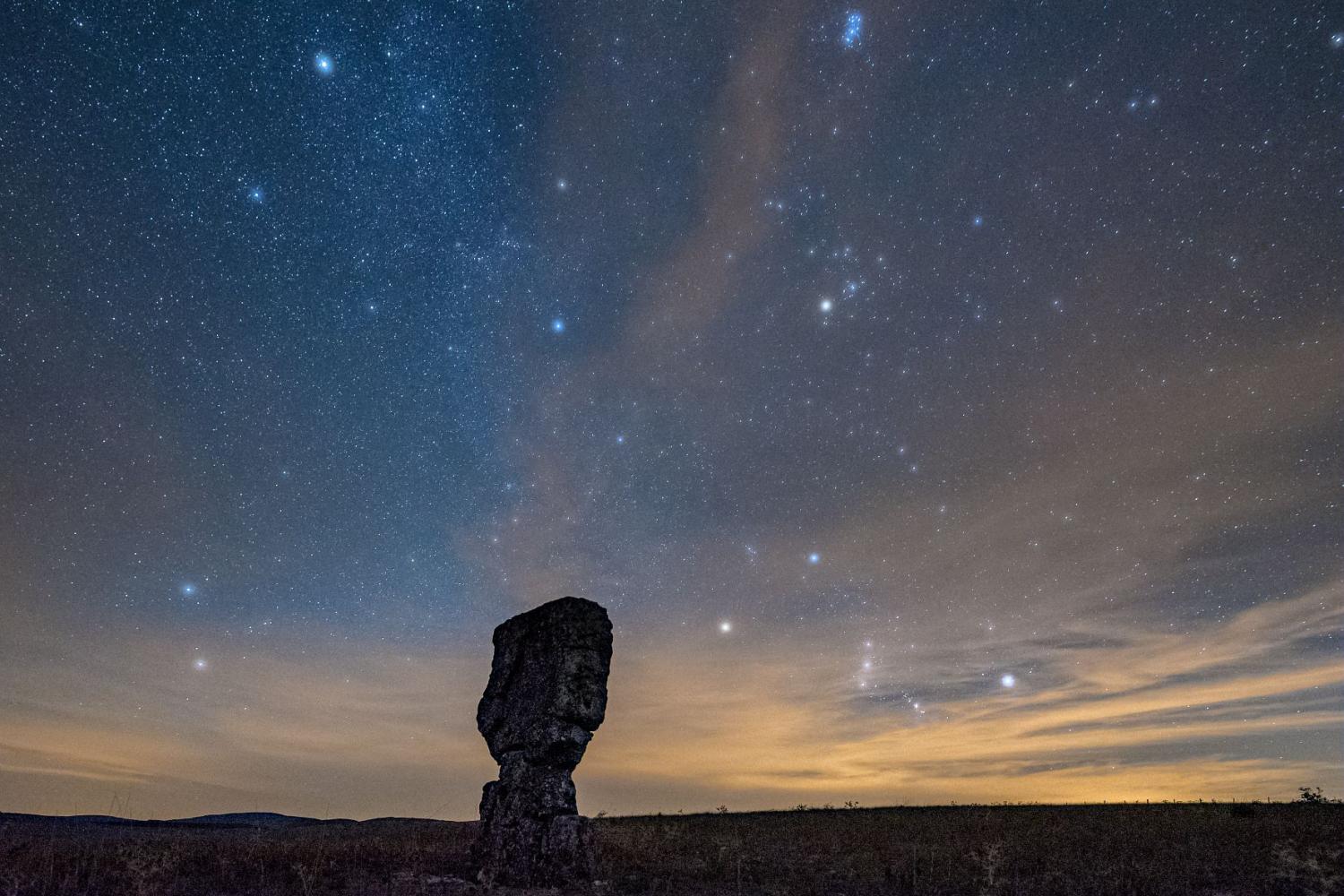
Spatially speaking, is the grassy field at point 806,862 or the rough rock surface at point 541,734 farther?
the rough rock surface at point 541,734

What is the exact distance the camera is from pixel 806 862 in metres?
16.8

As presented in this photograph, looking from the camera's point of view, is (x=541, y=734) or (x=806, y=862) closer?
(x=541, y=734)

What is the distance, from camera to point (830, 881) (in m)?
14.7

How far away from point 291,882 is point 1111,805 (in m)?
29.9

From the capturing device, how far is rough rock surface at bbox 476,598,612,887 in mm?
14031

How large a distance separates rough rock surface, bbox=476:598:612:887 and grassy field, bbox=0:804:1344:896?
93 centimetres

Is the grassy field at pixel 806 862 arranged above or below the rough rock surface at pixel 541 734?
below

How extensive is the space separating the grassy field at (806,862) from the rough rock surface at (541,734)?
926 mm

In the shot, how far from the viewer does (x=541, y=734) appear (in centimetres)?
1527

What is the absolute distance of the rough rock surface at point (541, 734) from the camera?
14.0 meters

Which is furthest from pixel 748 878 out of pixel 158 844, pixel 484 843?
pixel 158 844

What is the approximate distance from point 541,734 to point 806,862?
6.75 m

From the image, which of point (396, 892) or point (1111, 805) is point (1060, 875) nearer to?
point (396, 892)

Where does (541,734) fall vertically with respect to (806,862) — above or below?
above
